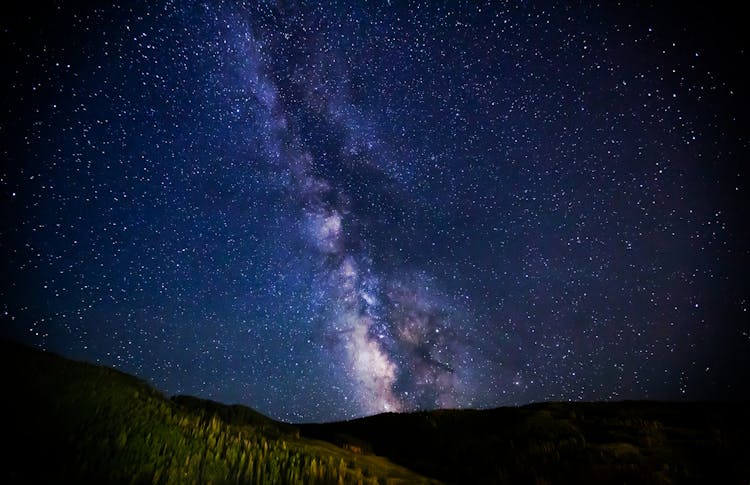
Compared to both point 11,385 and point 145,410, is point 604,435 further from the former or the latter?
point 11,385

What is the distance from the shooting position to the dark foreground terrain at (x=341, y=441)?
222 centimetres

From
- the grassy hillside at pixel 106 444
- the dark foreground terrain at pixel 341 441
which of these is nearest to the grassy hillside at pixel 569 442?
the dark foreground terrain at pixel 341 441

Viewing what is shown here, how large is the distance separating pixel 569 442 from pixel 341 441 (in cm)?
405

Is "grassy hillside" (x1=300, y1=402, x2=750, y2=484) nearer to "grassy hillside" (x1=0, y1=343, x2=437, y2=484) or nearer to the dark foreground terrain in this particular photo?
the dark foreground terrain

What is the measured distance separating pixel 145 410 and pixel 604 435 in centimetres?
666

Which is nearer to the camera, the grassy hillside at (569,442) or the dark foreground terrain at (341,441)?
the dark foreground terrain at (341,441)

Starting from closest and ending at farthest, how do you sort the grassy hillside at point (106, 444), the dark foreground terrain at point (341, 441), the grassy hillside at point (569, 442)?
the grassy hillside at point (106, 444) < the dark foreground terrain at point (341, 441) < the grassy hillside at point (569, 442)

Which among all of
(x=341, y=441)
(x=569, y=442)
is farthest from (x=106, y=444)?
(x=569, y=442)

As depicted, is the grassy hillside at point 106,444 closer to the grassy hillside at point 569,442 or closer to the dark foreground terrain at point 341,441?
the dark foreground terrain at point 341,441

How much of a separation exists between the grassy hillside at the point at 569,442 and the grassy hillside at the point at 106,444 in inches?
103

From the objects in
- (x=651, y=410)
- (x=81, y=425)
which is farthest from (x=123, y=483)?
(x=651, y=410)

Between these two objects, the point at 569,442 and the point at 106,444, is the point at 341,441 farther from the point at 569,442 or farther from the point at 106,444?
the point at 106,444

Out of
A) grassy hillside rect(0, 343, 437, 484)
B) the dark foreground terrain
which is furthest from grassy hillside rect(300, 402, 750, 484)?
→ grassy hillside rect(0, 343, 437, 484)

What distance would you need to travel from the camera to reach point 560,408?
843 centimetres
